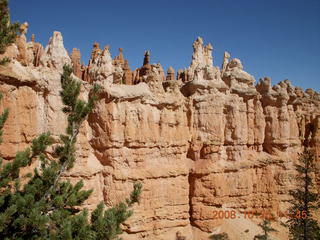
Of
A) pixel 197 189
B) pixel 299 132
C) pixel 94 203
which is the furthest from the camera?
pixel 299 132

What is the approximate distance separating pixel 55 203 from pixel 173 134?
1126 cm

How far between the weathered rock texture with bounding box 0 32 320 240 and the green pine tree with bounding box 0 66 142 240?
196 inches

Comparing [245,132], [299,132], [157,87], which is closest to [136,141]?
[157,87]

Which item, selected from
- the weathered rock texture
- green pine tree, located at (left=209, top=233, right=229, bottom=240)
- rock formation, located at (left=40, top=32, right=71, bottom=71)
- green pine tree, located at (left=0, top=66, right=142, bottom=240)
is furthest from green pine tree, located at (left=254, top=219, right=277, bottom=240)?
rock formation, located at (left=40, top=32, right=71, bottom=71)

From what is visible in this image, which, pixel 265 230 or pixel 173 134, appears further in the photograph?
pixel 265 230

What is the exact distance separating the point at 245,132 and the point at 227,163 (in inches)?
113

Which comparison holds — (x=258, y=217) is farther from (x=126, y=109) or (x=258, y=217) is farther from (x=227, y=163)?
(x=126, y=109)

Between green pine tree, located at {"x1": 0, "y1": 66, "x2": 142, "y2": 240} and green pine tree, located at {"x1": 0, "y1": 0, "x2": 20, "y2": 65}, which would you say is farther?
green pine tree, located at {"x1": 0, "y1": 0, "x2": 20, "y2": 65}

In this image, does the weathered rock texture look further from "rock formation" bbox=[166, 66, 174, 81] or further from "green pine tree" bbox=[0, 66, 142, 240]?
"green pine tree" bbox=[0, 66, 142, 240]

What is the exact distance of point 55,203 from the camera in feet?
30.9

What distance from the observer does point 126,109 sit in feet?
57.6

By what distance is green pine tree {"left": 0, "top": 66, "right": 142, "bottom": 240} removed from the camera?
345 inches
